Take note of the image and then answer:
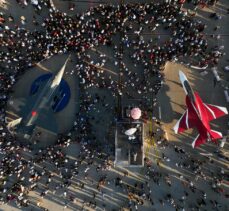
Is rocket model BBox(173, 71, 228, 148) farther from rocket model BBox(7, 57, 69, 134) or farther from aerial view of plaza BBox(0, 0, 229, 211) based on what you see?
rocket model BBox(7, 57, 69, 134)

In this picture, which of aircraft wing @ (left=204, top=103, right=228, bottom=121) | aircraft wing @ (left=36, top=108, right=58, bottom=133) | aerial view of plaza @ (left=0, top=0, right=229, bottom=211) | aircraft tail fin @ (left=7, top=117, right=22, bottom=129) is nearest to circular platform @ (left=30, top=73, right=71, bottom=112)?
aerial view of plaza @ (left=0, top=0, right=229, bottom=211)

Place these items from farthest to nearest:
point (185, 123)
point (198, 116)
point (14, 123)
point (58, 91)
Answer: point (58, 91)
point (14, 123)
point (185, 123)
point (198, 116)

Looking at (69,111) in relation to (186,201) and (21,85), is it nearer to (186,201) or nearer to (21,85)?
(21,85)

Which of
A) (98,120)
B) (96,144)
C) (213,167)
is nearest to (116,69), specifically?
(98,120)

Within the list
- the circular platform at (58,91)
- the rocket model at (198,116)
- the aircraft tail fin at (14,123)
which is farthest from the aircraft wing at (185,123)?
the aircraft tail fin at (14,123)

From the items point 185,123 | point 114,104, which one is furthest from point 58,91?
point 185,123

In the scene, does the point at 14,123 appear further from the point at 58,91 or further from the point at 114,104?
the point at 114,104
